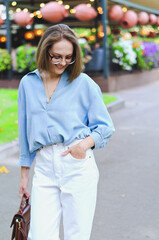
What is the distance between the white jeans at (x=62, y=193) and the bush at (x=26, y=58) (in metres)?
12.2

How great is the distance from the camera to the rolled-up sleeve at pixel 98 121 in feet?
7.96

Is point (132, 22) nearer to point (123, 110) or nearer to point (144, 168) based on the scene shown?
point (123, 110)

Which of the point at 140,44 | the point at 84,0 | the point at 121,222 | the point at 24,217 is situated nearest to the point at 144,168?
the point at 121,222

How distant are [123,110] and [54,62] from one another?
29.2 ft

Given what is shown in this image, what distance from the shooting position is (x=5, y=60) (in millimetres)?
14922

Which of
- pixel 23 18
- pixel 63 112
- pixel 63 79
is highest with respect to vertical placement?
pixel 63 79

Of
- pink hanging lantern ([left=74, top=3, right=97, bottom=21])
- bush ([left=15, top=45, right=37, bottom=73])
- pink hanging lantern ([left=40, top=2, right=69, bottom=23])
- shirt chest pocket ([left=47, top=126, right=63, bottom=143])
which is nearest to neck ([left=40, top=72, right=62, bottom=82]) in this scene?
shirt chest pocket ([left=47, top=126, right=63, bottom=143])

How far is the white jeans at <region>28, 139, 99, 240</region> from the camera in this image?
2.37 m

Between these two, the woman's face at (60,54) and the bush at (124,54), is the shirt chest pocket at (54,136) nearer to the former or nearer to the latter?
the woman's face at (60,54)

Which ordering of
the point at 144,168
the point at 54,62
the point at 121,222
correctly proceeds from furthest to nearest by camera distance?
A: the point at 144,168, the point at 121,222, the point at 54,62

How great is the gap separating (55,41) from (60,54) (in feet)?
0.24

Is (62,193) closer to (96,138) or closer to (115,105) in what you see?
(96,138)

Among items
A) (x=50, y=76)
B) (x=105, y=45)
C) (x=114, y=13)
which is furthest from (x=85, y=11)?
(x=50, y=76)

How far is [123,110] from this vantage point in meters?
11.2
